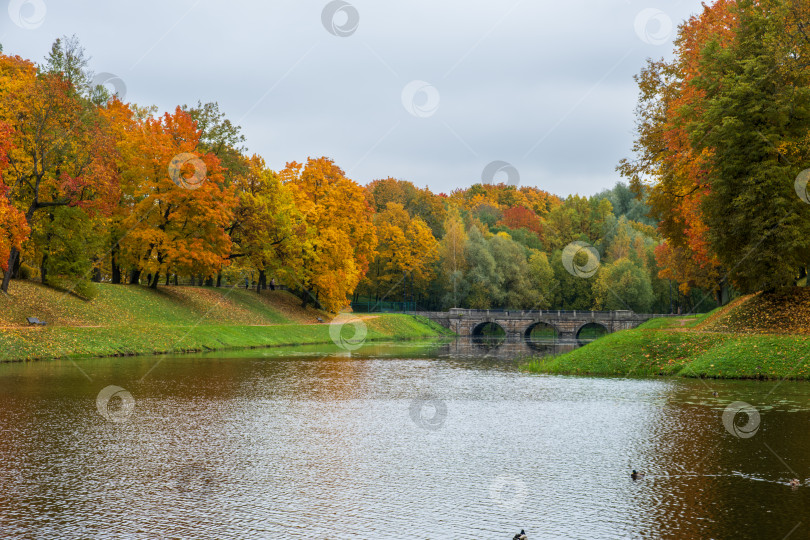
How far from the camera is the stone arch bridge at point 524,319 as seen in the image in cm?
8950

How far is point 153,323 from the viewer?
169 ft

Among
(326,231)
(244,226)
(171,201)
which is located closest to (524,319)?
(326,231)

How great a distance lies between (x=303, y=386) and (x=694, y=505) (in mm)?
19137

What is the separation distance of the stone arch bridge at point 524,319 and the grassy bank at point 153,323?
15.9m

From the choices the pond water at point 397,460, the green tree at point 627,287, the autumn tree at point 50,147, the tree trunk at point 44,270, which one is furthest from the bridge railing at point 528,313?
the pond water at point 397,460

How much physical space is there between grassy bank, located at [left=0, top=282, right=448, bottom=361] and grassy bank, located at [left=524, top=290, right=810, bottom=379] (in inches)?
938

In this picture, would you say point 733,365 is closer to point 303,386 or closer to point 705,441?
point 705,441

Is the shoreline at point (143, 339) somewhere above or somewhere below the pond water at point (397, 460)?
above

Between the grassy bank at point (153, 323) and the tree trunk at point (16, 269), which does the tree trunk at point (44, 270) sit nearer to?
the tree trunk at point (16, 269)

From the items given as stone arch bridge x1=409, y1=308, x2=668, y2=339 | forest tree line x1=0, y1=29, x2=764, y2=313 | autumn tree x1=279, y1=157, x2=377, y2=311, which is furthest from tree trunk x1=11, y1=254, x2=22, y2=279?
stone arch bridge x1=409, y1=308, x2=668, y2=339

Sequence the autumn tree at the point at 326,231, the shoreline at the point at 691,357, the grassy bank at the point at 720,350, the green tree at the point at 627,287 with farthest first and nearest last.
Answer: the green tree at the point at 627,287, the autumn tree at the point at 326,231, the grassy bank at the point at 720,350, the shoreline at the point at 691,357

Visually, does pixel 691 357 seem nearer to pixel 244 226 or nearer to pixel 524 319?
pixel 244 226

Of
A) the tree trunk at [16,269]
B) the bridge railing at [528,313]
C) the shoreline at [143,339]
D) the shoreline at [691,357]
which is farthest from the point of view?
the bridge railing at [528,313]

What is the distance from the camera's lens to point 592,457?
15.6 metres
